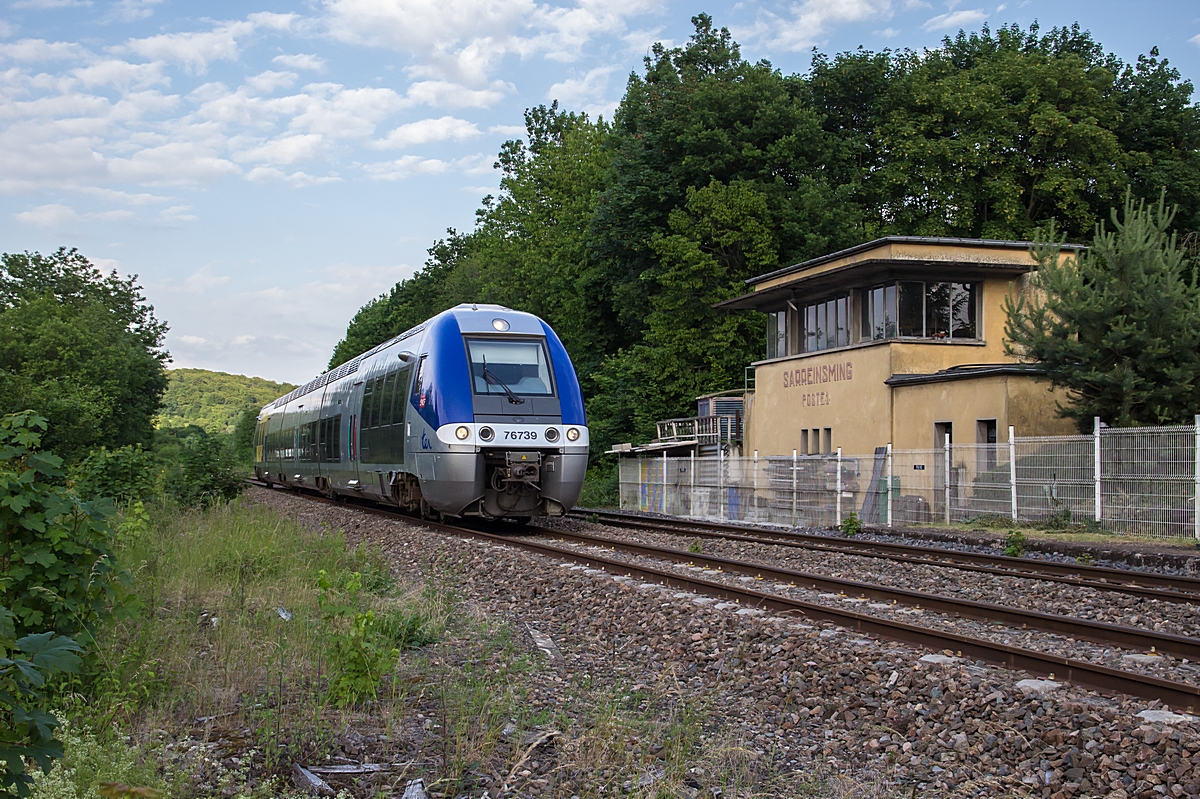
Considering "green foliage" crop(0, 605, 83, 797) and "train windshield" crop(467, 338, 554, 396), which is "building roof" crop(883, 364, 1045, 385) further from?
"green foliage" crop(0, 605, 83, 797)

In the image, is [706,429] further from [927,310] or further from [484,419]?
[484,419]

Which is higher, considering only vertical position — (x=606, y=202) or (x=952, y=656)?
(x=606, y=202)

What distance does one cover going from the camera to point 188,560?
442 inches

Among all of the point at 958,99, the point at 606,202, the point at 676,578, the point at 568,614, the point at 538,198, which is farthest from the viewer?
the point at 538,198

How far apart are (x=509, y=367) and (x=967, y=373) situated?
39.1ft

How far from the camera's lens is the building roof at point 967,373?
72.7ft

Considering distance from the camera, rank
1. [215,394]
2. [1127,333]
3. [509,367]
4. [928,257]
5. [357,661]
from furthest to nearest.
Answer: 1. [215,394]
2. [928,257]
3. [1127,333]
4. [509,367]
5. [357,661]

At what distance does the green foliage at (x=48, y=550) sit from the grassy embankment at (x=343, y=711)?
42 centimetres

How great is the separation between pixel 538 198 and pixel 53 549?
5013 centimetres

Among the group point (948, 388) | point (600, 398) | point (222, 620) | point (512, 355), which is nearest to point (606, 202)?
point (600, 398)

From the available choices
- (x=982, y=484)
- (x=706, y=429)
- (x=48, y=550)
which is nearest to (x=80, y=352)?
(x=706, y=429)

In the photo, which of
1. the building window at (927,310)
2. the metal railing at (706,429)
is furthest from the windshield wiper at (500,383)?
the metal railing at (706,429)

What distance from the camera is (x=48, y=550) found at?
5461 millimetres

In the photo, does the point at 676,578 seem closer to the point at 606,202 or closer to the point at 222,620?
the point at 222,620
